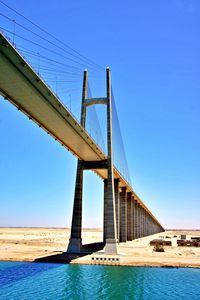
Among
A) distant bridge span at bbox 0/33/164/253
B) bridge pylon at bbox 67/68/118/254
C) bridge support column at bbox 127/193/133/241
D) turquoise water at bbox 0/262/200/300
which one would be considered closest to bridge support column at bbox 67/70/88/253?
bridge pylon at bbox 67/68/118/254

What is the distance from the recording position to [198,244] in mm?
65125

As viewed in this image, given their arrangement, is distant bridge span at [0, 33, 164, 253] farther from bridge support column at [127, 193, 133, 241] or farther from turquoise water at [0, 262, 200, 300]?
bridge support column at [127, 193, 133, 241]

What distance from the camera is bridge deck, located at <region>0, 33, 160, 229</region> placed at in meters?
24.2

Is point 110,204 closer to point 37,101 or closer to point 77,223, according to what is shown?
point 77,223

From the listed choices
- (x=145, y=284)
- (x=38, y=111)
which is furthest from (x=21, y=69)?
(x=145, y=284)

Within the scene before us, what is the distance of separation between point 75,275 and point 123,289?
688 centimetres

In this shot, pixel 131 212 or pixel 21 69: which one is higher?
pixel 21 69

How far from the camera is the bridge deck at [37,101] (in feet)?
79.3

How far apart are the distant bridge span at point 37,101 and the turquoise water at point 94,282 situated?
52.4 feet

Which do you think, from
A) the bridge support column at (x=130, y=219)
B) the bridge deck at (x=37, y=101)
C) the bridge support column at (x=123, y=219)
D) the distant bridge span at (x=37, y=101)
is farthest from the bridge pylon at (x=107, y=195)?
the bridge support column at (x=130, y=219)

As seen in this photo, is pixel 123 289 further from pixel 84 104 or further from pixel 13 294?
pixel 84 104

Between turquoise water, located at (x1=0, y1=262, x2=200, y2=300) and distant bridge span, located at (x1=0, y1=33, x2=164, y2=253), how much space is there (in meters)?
16.0

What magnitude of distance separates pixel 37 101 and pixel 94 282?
18.0 meters

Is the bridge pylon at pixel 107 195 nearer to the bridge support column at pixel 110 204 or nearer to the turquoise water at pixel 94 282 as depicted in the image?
the bridge support column at pixel 110 204
